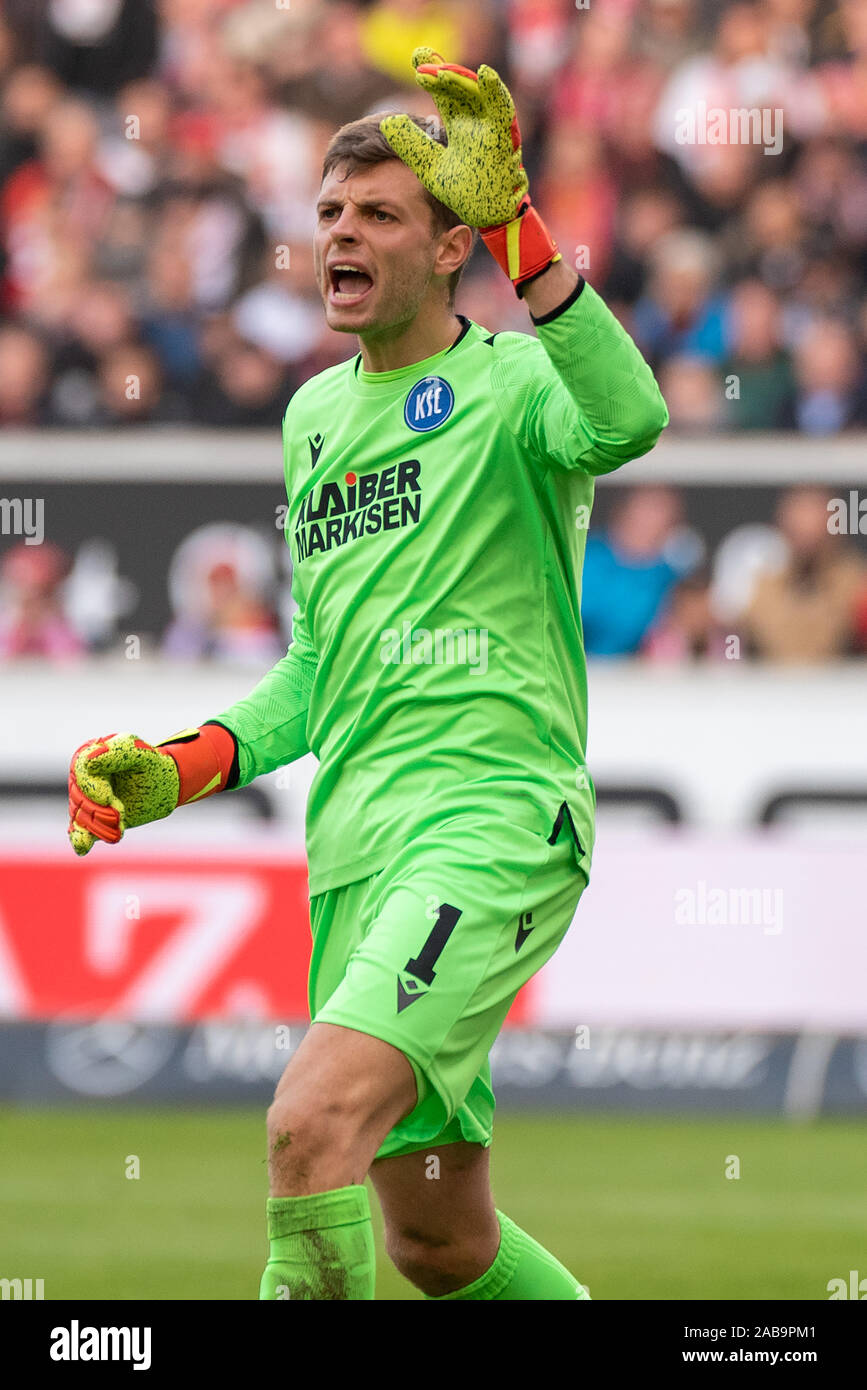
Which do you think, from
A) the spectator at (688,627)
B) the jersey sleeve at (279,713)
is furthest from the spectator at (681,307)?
the jersey sleeve at (279,713)

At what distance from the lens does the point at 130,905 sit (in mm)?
Answer: 8898

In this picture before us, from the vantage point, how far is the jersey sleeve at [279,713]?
4449 millimetres

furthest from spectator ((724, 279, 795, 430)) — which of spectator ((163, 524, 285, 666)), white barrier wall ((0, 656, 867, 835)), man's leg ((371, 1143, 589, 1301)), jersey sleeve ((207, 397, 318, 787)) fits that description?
man's leg ((371, 1143, 589, 1301))

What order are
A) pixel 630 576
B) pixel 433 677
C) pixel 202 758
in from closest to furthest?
1. pixel 433 677
2. pixel 202 758
3. pixel 630 576

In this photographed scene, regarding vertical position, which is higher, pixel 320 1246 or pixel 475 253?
pixel 475 253

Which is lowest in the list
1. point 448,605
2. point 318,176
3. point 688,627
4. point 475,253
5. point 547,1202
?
point 547,1202

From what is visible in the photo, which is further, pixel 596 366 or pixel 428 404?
pixel 428 404

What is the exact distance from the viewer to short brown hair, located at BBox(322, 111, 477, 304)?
4.14 meters

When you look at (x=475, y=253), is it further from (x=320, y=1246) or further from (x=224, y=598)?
(x=320, y=1246)

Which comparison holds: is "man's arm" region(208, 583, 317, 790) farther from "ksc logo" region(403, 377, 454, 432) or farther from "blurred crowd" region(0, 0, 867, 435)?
"blurred crowd" region(0, 0, 867, 435)

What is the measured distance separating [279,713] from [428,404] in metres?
0.77

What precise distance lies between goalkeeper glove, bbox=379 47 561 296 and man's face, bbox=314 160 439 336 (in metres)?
0.38

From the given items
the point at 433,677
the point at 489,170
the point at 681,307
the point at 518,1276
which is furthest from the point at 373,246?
the point at 681,307

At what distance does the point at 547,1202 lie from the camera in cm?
723
